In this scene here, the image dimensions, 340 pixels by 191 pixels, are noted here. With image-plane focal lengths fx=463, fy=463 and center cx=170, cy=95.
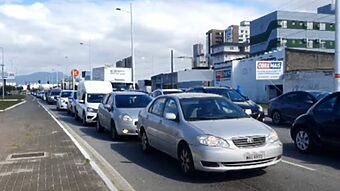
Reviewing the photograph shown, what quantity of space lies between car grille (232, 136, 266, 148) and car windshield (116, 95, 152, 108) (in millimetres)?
7785

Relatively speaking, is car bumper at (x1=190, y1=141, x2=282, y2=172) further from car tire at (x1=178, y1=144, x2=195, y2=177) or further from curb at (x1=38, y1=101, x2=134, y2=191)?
curb at (x1=38, y1=101, x2=134, y2=191)

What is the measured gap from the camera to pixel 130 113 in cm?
1415

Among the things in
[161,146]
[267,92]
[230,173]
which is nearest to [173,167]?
[161,146]

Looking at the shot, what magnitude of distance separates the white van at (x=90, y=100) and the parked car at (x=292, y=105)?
7714 mm

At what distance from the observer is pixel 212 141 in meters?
7.85

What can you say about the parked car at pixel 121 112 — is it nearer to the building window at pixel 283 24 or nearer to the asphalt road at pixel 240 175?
the asphalt road at pixel 240 175

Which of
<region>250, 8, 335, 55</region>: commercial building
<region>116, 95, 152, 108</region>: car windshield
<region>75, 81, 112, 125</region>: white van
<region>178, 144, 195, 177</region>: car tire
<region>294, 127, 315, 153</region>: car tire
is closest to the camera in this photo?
<region>178, 144, 195, 177</region>: car tire

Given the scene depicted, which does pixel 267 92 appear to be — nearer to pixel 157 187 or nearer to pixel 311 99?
pixel 311 99

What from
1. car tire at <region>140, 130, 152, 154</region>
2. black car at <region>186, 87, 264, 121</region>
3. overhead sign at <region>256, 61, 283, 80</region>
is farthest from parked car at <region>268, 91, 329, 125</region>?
overhead sign at <region>256, 61, 283, 80</region>

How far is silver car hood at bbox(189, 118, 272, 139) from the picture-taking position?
26.0 ft

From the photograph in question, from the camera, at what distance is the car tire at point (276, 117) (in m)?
19.1

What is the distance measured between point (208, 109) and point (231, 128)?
1226 millimetres

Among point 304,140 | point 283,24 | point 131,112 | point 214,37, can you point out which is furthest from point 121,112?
point 214,37

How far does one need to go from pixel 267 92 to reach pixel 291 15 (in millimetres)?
49435
